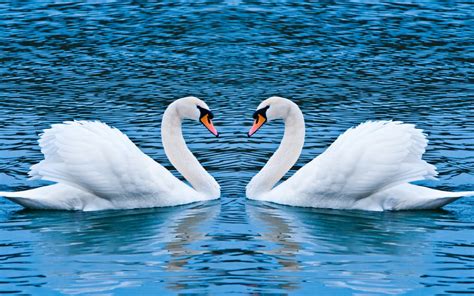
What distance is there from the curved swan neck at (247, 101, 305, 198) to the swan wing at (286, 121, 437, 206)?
0.98 meters

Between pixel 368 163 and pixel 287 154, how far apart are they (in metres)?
1.80

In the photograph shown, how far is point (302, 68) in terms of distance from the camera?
24.5 meters

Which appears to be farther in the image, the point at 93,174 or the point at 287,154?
the point at 287,154

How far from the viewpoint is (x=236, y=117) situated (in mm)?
19406

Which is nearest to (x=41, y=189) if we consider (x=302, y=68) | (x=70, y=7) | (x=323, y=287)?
(x=323, y=287)

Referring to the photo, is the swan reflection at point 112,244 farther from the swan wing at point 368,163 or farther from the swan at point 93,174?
the swan wing at point 368,163

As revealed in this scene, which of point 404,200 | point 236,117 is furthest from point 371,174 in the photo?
point 236,117

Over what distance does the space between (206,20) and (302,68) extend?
16.7 ft

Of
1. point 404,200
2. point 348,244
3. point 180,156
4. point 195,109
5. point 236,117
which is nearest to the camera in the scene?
point 348,244

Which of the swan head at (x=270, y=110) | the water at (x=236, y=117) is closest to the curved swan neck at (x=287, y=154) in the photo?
the swan head at (x=270, y=110)

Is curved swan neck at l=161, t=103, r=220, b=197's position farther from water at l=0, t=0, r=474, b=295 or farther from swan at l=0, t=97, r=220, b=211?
swan at l=0, t=97, r=220, b=211

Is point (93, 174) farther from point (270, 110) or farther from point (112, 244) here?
point (270, 110)

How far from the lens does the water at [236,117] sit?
1088 centimetres

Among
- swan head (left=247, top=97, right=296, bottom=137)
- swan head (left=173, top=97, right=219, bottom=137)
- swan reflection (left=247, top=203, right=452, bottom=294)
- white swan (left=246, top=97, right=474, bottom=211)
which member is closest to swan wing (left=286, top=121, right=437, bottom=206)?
white swan (left=246, top=97, right=474, bottom=211)
